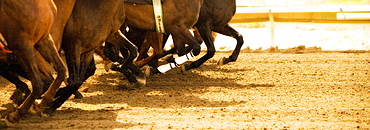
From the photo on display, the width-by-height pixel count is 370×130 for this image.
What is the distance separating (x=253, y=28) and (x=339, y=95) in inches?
375

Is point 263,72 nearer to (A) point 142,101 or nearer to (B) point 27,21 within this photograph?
(A) point 142,101

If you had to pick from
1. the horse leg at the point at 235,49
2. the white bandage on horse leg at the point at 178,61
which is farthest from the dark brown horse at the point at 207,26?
the horse leg at the point at 235,49

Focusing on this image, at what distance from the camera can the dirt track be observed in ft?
23.2

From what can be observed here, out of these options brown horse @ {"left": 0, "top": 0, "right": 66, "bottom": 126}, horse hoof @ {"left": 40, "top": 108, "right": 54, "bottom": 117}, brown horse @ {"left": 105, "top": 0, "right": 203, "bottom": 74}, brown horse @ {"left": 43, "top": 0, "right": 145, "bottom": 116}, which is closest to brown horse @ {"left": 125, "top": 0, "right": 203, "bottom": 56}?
brown horse @ {"left": 105, "top": 0, "right": 203, "bottom": 74}

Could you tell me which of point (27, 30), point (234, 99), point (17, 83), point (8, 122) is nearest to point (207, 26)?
point (234, 99)

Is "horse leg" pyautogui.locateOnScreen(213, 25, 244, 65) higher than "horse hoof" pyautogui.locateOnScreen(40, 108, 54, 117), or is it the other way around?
"horse leg" pyautogui.locateOnScreen(213, 25, 244, 65)

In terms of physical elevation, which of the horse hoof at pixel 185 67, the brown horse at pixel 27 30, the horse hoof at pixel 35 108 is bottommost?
the horse hoof at pixel 35 108

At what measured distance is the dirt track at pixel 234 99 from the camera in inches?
279

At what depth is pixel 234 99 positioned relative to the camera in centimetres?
884

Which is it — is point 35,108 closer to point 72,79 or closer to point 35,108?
point 35,108

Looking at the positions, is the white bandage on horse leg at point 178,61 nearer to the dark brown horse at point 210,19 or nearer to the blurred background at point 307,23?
the dark brown horse at point 210,19

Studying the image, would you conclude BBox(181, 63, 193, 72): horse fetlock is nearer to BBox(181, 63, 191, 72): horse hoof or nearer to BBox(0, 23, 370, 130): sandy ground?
BBox(181, 63, 191, 72): horse hoof

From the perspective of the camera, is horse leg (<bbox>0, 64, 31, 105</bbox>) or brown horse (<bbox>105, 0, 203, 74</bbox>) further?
brown horse (<bbox>105, 0, 203, 74</bbox>)

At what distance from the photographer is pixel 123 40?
9359 millimetres
